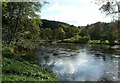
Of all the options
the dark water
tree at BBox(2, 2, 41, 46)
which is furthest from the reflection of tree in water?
tree at BBox(2, 2, 41, 46)

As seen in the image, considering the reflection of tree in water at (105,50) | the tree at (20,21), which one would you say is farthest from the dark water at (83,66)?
the reflection of tree in water at (105,50)

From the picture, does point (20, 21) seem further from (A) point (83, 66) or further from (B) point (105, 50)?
(B) point (105, 50)

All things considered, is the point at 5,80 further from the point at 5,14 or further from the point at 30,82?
the point at 5,14

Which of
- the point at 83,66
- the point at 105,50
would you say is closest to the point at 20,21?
the point at 83,66

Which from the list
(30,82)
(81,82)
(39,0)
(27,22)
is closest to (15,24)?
(27,22)

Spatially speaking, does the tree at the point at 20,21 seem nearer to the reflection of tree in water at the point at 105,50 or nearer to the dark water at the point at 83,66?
the dark water at the point at 83,66

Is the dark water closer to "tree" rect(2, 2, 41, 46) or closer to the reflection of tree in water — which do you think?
"tree" rect(2, 2, 41, 46)

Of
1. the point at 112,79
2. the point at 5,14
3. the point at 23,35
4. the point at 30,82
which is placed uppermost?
the point at 5,14

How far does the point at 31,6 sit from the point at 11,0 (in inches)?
119

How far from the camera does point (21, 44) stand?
36.8m

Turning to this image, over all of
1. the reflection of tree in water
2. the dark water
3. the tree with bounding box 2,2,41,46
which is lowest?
the reflection of tree in water

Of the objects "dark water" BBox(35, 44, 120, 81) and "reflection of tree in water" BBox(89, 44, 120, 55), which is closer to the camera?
"dark water" BBox(35, 44, 120, 81)

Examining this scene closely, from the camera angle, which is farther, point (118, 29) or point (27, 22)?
point (27, 22)

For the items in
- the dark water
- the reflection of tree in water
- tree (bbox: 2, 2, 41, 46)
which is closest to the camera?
the dark water
